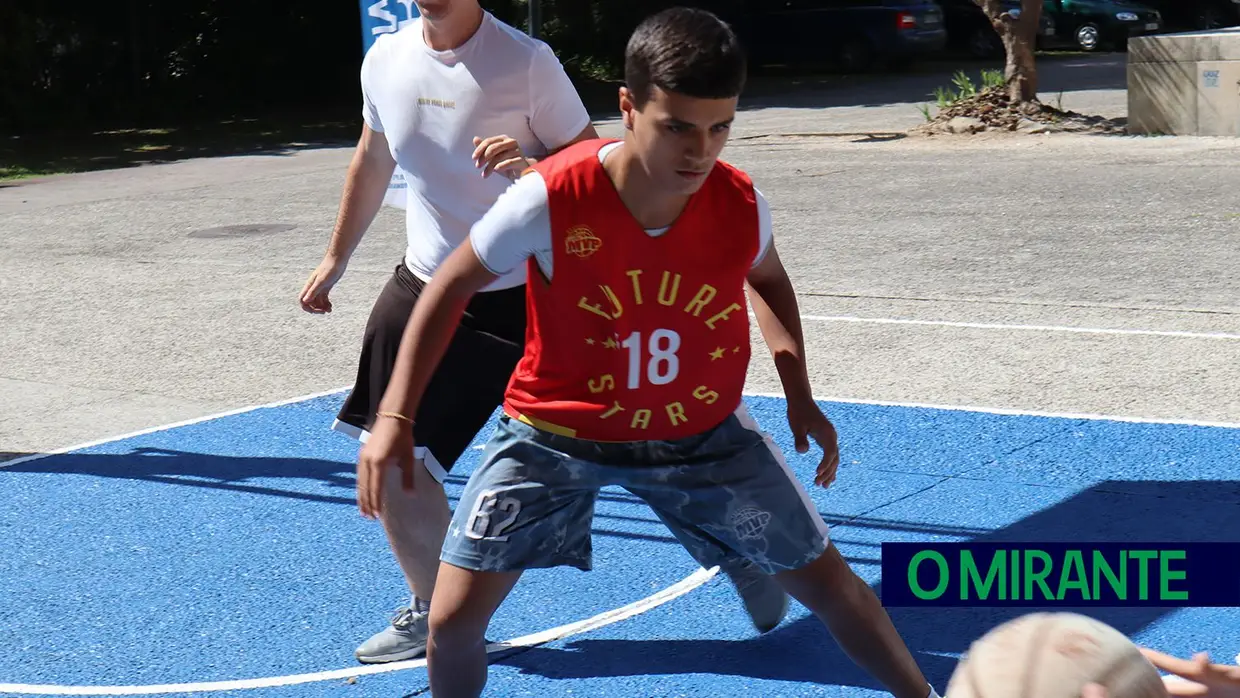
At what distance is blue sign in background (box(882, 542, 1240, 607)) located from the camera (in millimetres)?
2566

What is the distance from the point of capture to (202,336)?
10125mm

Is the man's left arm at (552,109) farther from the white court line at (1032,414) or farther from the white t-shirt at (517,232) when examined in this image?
the white court line at (1032,414)

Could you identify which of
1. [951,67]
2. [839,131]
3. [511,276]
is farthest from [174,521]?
[951,67]

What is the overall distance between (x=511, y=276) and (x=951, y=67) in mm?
33059

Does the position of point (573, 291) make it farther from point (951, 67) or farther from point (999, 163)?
point (951, 67)

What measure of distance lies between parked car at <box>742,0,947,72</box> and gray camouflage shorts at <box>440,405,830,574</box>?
31.3m

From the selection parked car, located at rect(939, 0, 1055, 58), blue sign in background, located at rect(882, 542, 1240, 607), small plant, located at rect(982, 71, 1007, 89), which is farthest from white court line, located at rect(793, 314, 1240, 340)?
parked car, located at rect(939, 0, 1055, 58)

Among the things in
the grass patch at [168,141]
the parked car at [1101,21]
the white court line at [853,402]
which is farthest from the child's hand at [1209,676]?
the parked car at [1101,21]

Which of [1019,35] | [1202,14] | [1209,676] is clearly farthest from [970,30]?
[1209,676]

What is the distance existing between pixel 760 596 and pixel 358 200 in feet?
5.70

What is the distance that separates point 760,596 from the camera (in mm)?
4527

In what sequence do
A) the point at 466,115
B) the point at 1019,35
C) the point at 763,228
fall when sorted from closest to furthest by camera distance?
the point at 763,228 → the point at 466,115 → the point at 1019,35

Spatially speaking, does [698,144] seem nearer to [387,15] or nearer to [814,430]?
[814,430]

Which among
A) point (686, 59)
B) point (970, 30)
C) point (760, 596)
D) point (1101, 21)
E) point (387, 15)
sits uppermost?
point (686, 59)
